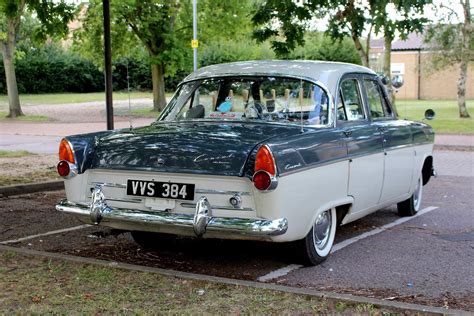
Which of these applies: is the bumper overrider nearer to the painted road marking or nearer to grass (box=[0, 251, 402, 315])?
grass (box=[0, 251, 402, 315])

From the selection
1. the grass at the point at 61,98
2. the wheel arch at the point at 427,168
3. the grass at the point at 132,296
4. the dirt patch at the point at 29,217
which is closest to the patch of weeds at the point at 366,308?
the grass at the point at 132,296

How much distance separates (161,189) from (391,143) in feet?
8.70

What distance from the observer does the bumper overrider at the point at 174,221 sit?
15.4 feet

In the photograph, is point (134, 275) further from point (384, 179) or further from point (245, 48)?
point (245, 48)

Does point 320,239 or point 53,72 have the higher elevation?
point 53,72

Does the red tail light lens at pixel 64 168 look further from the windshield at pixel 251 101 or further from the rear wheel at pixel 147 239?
the windshield at pixel 251 101

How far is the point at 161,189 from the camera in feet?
16.4

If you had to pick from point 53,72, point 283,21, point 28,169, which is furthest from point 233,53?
point 28,169

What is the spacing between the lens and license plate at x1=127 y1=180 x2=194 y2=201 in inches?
194

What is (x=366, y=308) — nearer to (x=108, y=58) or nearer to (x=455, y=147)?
(x=108, y=58)

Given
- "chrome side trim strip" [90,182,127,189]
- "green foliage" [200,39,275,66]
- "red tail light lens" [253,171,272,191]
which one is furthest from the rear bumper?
"green foliage" [200,39,275,66]

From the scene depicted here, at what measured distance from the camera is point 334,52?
44.8 meters

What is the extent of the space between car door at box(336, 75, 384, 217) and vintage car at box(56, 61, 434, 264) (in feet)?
0.04

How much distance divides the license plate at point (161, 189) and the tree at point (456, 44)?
711 inches
